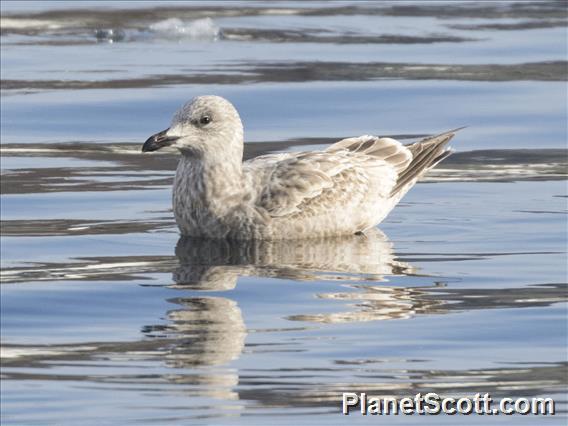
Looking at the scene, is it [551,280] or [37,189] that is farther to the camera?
[37,189]

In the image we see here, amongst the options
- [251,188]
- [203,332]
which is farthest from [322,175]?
[203,332]

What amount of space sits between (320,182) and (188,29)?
10058 millimetres

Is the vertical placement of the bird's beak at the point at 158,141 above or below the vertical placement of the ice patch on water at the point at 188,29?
above

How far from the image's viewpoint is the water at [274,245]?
28.0 ft

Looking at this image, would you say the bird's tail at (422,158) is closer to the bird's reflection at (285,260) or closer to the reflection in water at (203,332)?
the bird's reflection at (285,260)

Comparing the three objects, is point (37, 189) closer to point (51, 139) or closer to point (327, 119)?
point (51, 139)

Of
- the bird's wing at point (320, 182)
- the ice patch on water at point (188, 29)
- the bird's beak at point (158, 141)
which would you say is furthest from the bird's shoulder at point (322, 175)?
the ice patch on water at point (188, 29)

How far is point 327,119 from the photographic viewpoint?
669 inches

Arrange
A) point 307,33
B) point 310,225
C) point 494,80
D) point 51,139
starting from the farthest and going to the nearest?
point 307,33 → point 494,80 → point 51,139 → point 310,225

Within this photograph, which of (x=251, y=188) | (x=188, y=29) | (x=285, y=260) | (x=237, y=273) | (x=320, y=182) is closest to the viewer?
(x=237, y=273)

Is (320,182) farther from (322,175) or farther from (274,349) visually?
(274,349)

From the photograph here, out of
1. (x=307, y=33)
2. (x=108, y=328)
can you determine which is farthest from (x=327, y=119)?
(x=108, y=328)

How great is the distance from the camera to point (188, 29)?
2206 centimetres

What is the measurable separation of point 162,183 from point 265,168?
2011 mm
